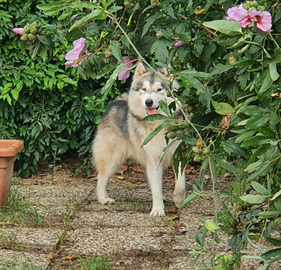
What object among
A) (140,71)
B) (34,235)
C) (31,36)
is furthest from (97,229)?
(31,36)

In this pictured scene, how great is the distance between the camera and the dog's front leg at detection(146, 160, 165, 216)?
4.87 m

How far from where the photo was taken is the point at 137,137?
5.26m

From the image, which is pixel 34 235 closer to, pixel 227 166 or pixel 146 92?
pixel 146 92

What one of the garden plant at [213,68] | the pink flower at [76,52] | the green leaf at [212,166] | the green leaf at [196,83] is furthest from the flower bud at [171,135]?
the pink flower at [76,52]

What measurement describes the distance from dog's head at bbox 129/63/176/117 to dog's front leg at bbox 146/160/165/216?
0.49m

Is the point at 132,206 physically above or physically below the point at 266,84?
below

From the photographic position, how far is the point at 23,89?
5.83 metres

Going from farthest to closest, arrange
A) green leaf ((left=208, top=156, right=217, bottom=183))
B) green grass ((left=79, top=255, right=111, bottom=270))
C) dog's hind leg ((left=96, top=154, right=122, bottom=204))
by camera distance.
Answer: dog's hind leg ((left=96, top=154, right=122, bottom=204))
green grass ((left=79, top=255, right=111, bottom=270))
green leaf ((left=208, top=156, right=217, bottom=183))

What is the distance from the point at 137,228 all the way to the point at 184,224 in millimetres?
371

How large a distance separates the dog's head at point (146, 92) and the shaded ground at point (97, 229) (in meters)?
0.86

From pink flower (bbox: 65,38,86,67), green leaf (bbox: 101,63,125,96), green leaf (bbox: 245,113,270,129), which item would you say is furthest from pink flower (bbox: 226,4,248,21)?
pink flower (bbox: 65,38,86,67)

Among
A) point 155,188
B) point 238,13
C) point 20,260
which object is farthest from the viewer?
point 155,188

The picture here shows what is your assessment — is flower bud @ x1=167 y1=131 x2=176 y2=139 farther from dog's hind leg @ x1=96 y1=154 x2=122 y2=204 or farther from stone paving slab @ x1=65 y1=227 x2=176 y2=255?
dog's hind leg @ x1=96 y1=154 x2=122 y2=204

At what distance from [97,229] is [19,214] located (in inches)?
26.4
